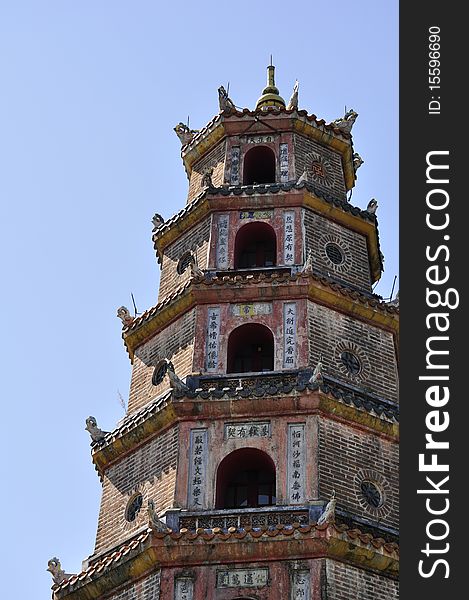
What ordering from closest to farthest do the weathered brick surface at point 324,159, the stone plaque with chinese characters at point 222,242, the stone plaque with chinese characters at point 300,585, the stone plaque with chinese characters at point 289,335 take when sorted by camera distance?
the stone plaque with chinese characters at point 300,585
the stone plaque with chinese characters at point 289,335
the stone plaque with chinese characters at point 222,242
the weathered brick surface at point 324,159

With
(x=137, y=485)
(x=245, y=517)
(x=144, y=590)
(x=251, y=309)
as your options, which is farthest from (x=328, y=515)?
(x=251, y=309)

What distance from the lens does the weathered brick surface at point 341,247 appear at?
2011 cm

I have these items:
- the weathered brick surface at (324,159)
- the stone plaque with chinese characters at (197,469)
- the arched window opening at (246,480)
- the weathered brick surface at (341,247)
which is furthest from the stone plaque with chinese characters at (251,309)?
the weathered brick surface at (324,159)

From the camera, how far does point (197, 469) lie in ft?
55.3

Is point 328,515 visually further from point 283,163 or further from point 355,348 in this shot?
point 283,163

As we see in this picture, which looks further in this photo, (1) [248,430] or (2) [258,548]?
(1) [248,430]

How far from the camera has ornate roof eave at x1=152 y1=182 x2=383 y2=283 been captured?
2062 cm

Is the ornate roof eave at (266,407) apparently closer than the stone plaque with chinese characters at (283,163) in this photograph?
Yes

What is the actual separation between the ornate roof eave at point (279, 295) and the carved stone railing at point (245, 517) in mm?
3879

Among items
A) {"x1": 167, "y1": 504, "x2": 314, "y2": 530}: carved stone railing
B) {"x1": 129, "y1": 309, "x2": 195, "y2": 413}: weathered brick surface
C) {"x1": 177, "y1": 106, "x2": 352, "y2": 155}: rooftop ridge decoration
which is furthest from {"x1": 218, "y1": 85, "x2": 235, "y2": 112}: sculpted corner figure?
{"x1": 167, "y1": 504, "x2": 314, "y2": 530}: carved stone railing

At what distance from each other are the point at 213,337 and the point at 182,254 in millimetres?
2712

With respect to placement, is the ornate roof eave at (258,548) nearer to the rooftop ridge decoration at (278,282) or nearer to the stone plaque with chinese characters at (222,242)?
the rooftop ridge decoration at (278,282)

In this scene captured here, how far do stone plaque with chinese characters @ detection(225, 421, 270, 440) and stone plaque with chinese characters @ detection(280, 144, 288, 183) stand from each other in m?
5.55

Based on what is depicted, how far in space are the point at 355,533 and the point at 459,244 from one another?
4774 millimetres
